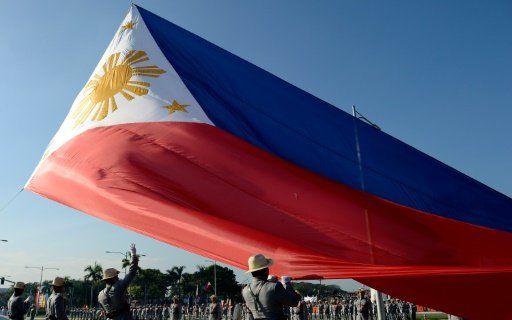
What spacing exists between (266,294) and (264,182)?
1623 millimetres

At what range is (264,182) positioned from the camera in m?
6.03

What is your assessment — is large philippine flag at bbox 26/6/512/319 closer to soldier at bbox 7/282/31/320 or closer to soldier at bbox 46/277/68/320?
soldier at bbox 46/277/68/320

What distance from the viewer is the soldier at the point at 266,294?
4770 mm

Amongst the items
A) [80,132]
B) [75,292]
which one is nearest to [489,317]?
[80,132]

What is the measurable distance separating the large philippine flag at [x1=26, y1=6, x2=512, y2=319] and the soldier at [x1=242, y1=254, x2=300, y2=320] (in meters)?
0.60

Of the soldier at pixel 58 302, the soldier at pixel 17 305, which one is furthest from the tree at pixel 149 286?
the soldier at pixel 58 302

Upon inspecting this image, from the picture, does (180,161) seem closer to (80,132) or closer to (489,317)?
(80,132)

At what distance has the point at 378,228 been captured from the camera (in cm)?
555

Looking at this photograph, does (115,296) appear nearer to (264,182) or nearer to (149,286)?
(264,182)

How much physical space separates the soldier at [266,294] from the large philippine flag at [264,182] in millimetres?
604

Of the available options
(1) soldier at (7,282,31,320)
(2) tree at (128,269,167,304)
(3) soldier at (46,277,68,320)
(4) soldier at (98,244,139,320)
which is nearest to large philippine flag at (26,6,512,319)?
(4) soldier at (98,244,139,320)

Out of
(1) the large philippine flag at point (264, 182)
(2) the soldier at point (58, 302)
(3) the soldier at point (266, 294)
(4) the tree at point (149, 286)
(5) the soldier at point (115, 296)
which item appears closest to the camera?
(3) the soldier at point (266, 294)

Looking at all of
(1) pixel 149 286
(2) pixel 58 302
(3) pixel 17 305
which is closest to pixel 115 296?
(2) pixel 58 302

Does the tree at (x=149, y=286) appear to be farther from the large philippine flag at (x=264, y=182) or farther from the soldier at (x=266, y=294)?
the soldier at (x=266, y=294)
